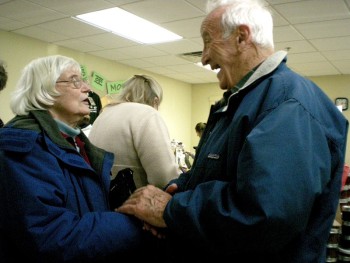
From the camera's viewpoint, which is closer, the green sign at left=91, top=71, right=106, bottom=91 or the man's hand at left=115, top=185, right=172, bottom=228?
the man's hand at left=115, top=185, right=172, bottom=228

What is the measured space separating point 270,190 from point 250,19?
1.98ft

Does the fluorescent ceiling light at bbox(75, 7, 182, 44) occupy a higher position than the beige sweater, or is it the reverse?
the fluorescent ceiling light at bbox(75, 7, 182, 44)

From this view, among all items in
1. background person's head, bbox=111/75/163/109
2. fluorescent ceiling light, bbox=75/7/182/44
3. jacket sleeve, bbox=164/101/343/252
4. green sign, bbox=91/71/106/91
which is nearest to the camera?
jacket sleeve, bbox=164/101/343/252

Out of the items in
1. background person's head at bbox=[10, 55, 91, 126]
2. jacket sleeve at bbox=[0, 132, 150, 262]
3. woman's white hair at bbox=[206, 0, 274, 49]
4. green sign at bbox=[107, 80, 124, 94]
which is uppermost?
green sign at bbox=[107, 80, 124, 94]

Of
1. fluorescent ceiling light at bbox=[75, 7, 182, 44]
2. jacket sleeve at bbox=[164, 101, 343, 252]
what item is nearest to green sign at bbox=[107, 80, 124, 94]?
fluorescent ceiling light at bbox=[75, 7, 182, 44]

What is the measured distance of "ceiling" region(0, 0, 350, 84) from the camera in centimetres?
374

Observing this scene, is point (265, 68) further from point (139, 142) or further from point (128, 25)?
point (128, 25)

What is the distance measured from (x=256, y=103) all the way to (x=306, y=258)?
423mm

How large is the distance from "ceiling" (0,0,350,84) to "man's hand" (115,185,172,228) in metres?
2.88

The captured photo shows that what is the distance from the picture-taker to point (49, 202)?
44.8 inches

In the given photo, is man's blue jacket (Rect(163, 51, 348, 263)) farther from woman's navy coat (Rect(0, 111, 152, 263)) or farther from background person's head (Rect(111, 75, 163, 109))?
background person's head (Rect(111, 75, 163, 109))

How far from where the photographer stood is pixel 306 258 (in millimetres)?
931

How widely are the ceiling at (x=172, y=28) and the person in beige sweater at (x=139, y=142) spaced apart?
2.08 meters

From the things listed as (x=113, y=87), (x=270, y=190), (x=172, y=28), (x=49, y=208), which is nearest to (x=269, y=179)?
(x=270, y=190)
